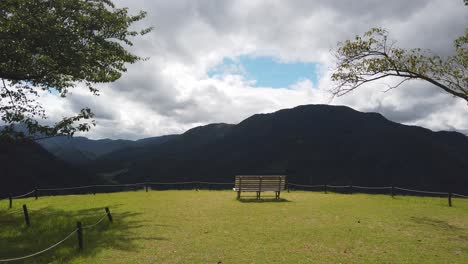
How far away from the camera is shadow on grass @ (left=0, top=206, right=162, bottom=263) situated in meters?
11.9

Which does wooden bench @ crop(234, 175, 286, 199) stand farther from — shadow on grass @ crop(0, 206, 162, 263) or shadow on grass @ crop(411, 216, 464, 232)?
shadow on grass @ crop(411, 216, 464, 232)

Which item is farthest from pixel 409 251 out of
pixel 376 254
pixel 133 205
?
pixel 133 205

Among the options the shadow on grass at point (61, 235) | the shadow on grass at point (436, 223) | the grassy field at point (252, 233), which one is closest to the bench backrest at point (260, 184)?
the grassy field at point (252, 233)

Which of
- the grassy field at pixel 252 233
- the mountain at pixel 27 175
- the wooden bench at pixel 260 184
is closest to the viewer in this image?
the grassy field at pixel 252 233

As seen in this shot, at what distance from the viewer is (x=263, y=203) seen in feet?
Result: 69.7

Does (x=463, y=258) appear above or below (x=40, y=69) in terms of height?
below

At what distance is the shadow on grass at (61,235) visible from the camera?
1193 centimetres

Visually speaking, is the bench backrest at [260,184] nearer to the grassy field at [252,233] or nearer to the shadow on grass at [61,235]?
the grassy field at [252,233]

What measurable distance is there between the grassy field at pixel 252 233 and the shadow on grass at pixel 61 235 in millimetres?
38

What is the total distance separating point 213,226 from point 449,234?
911 centimetres

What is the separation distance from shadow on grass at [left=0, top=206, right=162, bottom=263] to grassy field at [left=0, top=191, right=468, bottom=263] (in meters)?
0.04

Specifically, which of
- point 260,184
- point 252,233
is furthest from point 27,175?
point 252,233

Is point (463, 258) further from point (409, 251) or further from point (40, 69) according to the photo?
point (40, 69)

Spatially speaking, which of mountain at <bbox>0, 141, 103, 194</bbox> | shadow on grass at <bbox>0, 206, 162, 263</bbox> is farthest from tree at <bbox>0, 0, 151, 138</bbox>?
mountain at <bbox>0, 141, 103, 194</bbox>
